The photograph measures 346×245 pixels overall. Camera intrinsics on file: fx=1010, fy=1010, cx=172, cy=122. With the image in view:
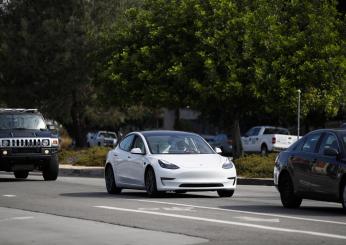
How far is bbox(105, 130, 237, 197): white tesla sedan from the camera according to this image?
64.2 feet

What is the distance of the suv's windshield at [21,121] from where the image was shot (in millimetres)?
27703

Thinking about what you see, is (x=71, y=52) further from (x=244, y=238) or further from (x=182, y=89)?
(x=244, y=238)

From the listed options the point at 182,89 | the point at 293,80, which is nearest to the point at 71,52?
the point at 182,89

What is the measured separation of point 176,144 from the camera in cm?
2052

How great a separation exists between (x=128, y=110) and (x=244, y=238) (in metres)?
42.2

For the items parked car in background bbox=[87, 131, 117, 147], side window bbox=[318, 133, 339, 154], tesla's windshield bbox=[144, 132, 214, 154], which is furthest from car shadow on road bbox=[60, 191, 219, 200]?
parked car in background bbox=[87, 131, 117, 147]

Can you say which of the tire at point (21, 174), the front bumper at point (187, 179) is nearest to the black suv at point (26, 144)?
the tire at point (21, 174)

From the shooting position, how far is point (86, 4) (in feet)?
168

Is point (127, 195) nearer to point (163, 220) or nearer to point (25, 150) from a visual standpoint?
point (163, 220)

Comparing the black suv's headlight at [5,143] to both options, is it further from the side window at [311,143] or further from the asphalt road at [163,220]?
the side window at [311,143]

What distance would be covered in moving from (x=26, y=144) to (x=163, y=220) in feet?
43.5

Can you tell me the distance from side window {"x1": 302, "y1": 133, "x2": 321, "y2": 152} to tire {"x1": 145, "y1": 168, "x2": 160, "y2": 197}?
366 centimetres

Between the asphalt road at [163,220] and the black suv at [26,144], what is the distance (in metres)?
5.72

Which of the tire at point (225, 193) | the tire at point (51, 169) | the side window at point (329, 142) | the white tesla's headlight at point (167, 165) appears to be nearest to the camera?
the side window at point (329, 142)
